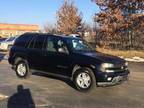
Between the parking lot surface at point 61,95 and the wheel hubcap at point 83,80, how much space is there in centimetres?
29

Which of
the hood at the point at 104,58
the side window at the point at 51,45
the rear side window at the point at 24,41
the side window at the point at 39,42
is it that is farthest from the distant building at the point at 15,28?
the hood at the point at 104,58

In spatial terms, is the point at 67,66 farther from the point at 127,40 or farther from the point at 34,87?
the point at 127,40

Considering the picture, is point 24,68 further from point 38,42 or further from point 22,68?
point 38,42

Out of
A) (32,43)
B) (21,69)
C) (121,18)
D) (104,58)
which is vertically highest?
(121,18)

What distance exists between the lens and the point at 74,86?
12453 mm

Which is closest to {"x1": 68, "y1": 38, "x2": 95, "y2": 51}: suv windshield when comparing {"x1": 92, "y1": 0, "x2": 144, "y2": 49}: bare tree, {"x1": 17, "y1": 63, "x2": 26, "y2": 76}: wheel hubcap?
{"x1": 17, "y1": 63, "x2": 26, "y2": 76}: wheel hubcap

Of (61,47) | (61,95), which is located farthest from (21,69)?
(61,95)

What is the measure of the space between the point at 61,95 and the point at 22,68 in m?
3.77

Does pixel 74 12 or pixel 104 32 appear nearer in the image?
pixel 104 32

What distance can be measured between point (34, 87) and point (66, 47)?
1.71 m

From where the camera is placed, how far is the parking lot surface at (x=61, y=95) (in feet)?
31.2

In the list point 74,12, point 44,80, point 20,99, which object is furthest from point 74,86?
point 74,12

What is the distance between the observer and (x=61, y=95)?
35.6ft

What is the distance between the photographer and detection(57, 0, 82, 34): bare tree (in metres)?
47.5
